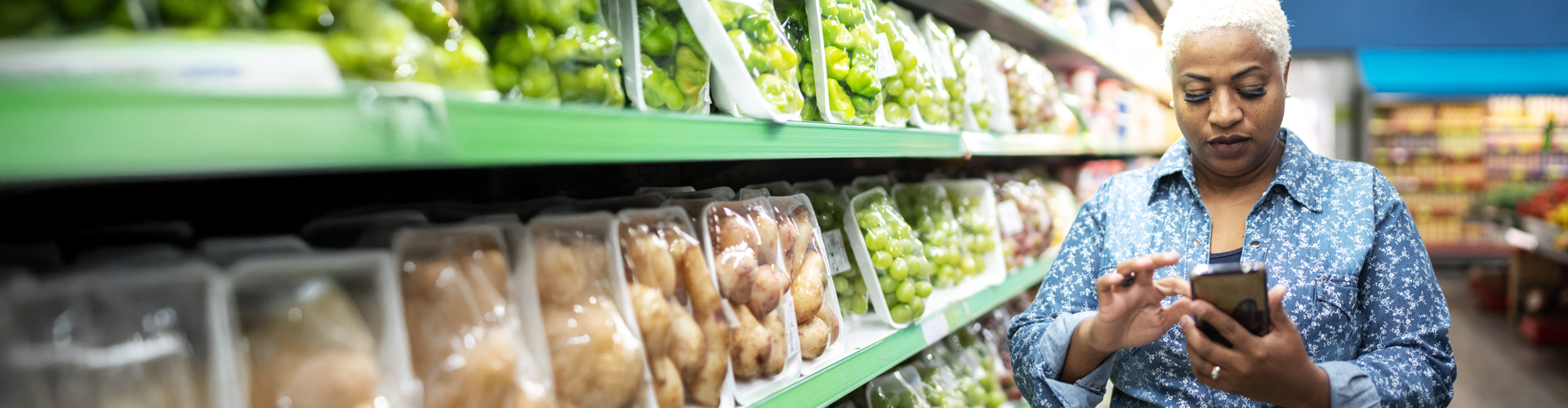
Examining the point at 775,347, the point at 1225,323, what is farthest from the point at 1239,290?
the point at 775,347

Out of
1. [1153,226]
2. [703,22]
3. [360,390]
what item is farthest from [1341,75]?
[360,390]

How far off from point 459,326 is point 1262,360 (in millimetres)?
959

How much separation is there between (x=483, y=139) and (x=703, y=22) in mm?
499

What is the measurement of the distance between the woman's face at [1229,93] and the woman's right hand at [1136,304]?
0.28 metres

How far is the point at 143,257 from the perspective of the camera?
73cm

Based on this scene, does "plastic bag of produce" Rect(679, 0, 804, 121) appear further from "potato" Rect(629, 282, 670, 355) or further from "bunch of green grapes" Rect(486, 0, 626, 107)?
"potato" Rect(629, 282, 670, 355)

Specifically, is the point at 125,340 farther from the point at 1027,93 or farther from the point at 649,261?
the point at 1027,93

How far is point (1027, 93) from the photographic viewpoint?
2344 millimetres

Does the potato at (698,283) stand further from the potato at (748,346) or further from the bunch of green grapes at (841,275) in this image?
the bunch of green grapes at (841,275)

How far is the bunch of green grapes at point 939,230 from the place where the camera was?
190cm

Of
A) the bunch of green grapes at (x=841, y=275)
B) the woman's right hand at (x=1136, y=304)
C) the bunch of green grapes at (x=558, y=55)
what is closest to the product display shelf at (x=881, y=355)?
the bunch of green grapes at (x=841, y=275)

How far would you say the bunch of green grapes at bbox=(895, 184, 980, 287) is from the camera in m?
1.90

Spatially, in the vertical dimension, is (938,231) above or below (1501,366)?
above

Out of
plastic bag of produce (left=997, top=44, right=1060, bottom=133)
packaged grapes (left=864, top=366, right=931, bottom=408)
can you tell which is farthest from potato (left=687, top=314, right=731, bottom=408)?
plastic bag of produce (left=997, top=44, right=1060, bottom=133)
